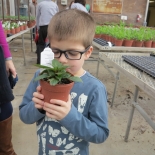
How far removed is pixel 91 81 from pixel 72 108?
0.65ft

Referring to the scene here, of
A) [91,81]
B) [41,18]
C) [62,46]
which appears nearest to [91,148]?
[91,81]

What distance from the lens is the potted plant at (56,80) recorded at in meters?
0.66

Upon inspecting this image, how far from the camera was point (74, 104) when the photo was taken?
931 mm

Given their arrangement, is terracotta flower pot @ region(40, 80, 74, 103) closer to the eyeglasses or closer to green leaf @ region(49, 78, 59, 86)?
green leaf @ region(49, 78, 59, 86)

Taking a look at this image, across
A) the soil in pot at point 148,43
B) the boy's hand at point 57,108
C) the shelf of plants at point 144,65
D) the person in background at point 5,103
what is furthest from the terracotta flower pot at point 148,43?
the boy's hand at point 57,108

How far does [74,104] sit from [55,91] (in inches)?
11.0

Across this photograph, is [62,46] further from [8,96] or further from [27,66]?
[27,66]

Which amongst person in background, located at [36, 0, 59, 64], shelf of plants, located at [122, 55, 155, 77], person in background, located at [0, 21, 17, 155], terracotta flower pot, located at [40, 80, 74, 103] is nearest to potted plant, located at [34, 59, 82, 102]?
terracotta flower pot, located at [40, 80, 74, 103]

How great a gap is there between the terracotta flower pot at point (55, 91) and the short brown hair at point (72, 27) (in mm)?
286

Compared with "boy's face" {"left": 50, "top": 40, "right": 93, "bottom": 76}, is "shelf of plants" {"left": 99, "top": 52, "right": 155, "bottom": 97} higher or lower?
lower

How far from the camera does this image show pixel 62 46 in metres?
0.88

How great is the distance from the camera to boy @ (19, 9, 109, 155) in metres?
0.87

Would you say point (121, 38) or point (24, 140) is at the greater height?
point (121, 38)

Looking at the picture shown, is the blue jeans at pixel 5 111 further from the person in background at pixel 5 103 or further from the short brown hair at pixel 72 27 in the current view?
the short brown hair at pixel 72 27
